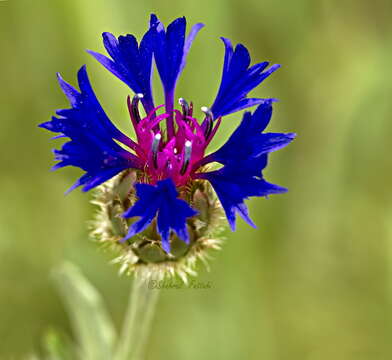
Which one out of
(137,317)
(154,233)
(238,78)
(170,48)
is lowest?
(137,317)

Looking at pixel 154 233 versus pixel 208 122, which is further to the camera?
pixel 208 122

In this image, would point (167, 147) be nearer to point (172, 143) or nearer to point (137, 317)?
point (172, 143)

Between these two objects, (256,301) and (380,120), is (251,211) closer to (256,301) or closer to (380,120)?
(256,301)

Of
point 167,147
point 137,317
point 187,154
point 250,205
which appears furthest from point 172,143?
point 250,205

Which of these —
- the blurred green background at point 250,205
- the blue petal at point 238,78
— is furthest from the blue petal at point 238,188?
the blurred green background at point 250,205

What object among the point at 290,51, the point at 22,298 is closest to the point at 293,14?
the point at 290,51

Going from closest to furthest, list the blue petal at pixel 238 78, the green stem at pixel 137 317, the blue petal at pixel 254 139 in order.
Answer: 1. the blue petal at pixel 254 139
2. the blue petal at pixel 238 78
3. the green stem at pixel 137 317

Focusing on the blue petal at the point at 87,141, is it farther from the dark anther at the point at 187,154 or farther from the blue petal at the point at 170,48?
the blue petal at the point at 170,48
